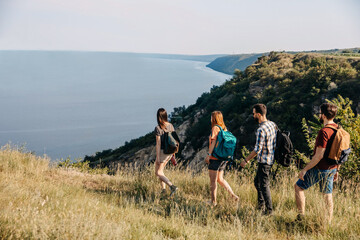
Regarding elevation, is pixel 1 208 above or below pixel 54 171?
above

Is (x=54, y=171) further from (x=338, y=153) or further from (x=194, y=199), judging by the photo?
(x=338, y=153)

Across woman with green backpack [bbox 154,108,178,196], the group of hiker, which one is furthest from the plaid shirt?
woman with green backpack [bbox 154,108,178,196]

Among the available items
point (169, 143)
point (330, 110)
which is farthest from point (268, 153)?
point (169, 143)

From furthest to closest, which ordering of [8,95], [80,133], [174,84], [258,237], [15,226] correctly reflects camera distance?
[174,84] → [8,95] → [80,133] → [258,237] → [15,226]

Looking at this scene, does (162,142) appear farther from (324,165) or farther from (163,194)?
(324,165)

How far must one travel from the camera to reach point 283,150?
13.5 ft

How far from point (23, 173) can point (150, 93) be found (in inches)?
6280

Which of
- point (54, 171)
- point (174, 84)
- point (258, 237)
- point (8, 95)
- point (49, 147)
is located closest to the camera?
point (258, 237)

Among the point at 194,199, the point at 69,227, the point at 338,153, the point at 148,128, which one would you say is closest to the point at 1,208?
the point at 69,227

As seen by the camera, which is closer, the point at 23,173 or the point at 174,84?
the point at 23,173

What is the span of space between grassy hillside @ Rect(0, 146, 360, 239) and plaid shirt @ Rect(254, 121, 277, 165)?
0.78 meters

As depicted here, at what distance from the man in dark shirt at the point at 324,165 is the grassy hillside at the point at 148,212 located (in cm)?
30

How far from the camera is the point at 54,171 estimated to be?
22.4 feet

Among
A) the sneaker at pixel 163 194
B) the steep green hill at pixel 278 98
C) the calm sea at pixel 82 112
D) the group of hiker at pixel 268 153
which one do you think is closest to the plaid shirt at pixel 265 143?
the group of hiker at pixel 268 153
